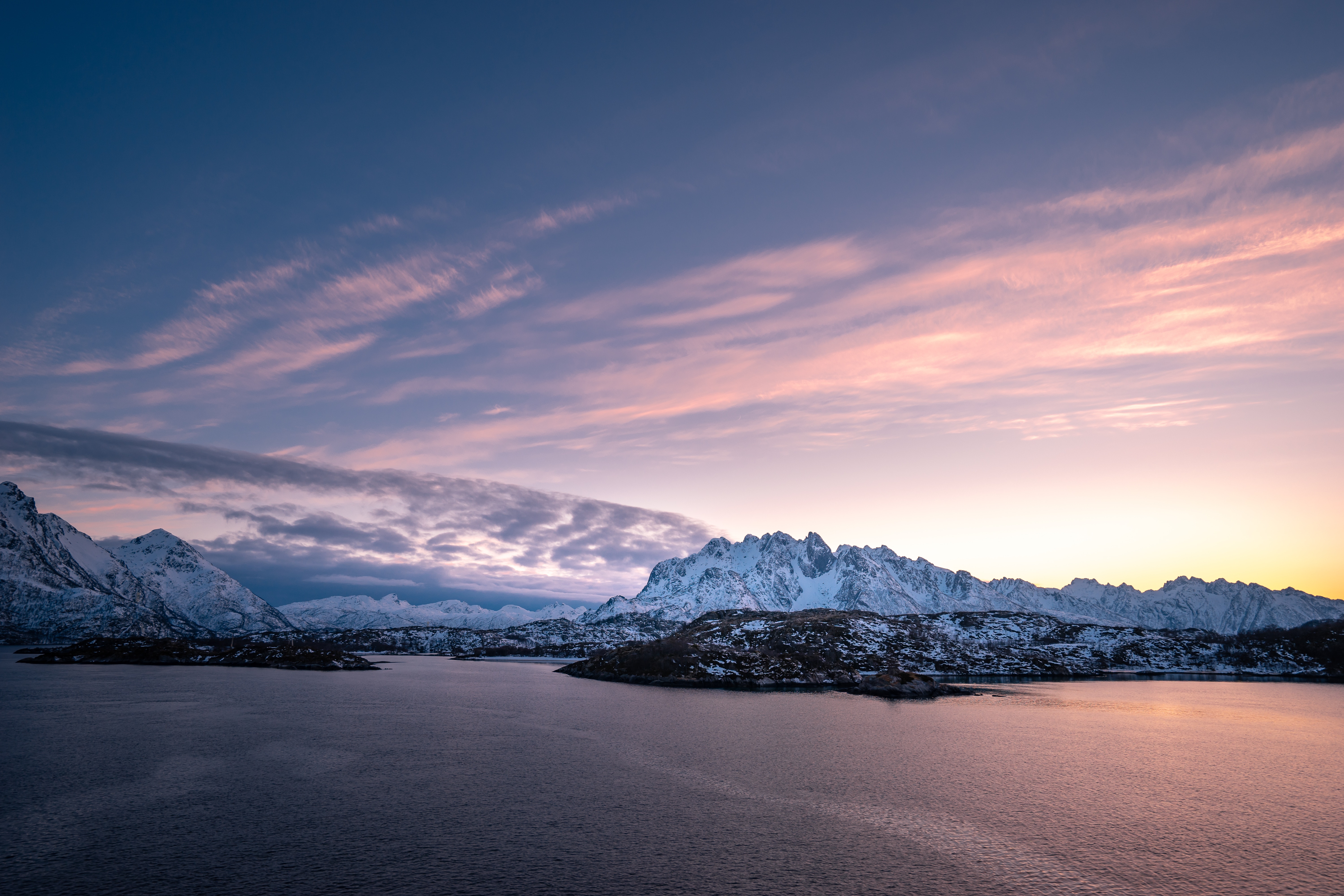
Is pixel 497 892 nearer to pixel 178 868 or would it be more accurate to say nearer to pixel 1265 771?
pixel 178 868

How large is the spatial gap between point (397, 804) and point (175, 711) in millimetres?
100145

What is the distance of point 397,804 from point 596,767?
89.5 ft

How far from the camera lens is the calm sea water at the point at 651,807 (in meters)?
45.8

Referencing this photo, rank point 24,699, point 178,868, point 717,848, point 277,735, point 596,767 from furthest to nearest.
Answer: point 24,699 < point 277,735 < point 596,767 < point 717,848 < point 178,868

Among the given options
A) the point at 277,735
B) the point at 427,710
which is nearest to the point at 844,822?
the point at 277,735

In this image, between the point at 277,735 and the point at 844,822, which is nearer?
the point at 844,822

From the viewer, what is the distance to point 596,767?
83.4 metres

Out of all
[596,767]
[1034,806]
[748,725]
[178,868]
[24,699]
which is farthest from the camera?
[24,699]

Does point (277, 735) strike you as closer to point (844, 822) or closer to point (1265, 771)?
point (844, 822)

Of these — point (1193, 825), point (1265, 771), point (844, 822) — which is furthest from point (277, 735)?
point (1265, 771)

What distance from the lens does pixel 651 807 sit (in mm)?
64000

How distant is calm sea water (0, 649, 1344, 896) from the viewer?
4581 cm

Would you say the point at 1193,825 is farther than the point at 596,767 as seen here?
No

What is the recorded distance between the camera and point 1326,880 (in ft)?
155
